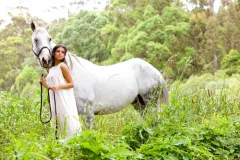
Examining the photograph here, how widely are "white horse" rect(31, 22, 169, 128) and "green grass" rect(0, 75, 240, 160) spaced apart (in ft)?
0.81

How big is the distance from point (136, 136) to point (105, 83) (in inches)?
51.8

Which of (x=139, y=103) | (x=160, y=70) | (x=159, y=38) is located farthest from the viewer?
(x=159, y=38)

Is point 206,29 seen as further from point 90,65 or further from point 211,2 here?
point 90,65

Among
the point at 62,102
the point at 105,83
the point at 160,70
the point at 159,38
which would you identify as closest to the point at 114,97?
the point at 105,83

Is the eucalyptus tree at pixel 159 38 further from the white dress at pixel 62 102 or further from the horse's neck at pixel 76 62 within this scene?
the white dress at pixel 62 102

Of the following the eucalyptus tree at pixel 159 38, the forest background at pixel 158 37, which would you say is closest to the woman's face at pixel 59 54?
the forest background at pixel 158 37

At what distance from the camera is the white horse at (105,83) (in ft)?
14.0

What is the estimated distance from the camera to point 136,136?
3.70 m

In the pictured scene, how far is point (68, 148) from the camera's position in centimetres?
249

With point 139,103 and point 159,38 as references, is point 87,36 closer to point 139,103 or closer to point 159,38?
point 159,38

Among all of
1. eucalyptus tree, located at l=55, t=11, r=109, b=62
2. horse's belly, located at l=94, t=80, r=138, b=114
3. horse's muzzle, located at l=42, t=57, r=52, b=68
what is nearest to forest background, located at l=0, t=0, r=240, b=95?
eucalyptus tree, located at l=55, t=11, r=109, b=62

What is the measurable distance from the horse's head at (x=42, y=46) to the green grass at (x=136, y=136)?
0.51 m

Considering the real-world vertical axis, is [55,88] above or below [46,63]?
below

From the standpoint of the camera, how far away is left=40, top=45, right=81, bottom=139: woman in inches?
152
